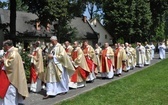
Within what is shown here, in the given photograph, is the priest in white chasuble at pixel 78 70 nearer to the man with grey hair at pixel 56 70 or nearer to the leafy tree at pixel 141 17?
the man with grey hair at pixel 56 70

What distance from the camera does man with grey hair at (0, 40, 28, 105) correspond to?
8.82 metres

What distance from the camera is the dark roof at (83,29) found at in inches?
2270

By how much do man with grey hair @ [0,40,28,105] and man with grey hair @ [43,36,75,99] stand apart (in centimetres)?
238

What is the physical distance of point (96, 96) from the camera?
10883 millimetres

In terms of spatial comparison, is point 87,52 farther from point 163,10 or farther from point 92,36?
point 92,36

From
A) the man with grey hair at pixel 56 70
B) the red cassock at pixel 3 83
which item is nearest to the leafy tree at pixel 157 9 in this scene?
the man with grey hair at pixel 56 70

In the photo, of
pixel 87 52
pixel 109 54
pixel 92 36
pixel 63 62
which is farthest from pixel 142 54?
pixel 92 36

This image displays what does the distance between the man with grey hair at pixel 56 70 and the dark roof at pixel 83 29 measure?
4421cm

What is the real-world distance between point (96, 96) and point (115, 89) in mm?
1642

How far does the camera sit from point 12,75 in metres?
8.86

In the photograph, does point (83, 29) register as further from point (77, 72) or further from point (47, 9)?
point (77, 72)

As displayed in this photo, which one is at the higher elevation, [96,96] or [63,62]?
[63,62]

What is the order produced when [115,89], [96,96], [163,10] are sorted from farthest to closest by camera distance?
[163,10] → [115,89] → [96,96]

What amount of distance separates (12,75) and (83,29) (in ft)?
169
